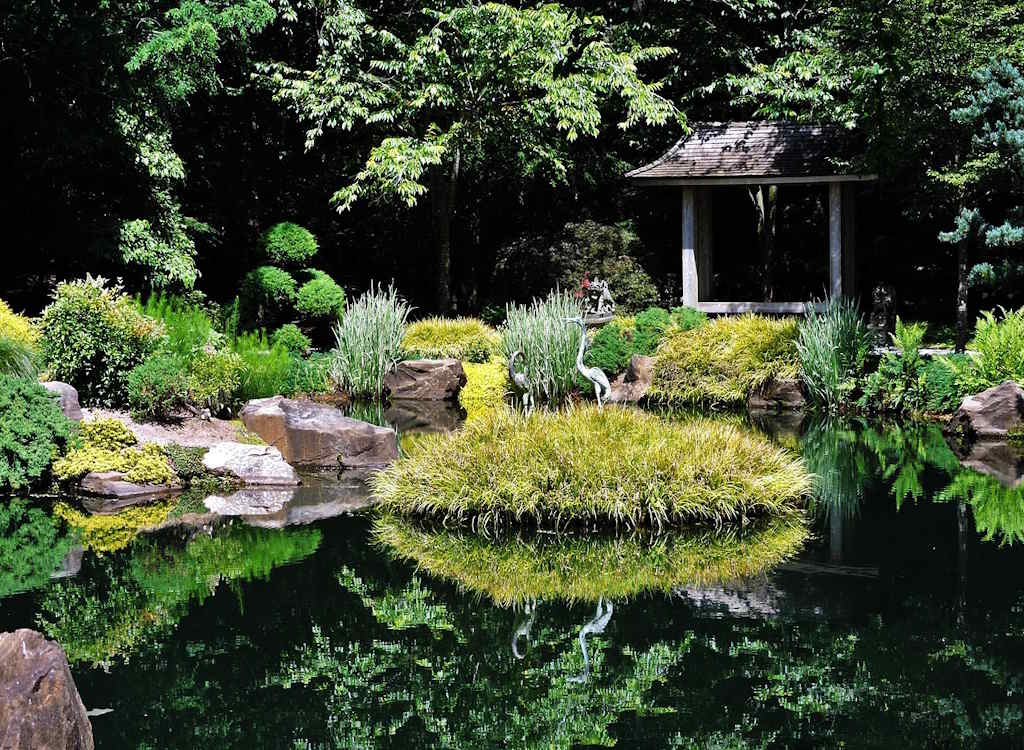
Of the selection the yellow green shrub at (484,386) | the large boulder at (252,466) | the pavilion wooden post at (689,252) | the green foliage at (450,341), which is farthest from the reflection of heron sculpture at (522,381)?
the pavilion wooden post at (689,252)

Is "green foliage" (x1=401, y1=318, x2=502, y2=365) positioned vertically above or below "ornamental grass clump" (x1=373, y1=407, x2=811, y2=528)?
above

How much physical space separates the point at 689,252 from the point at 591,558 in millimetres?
11945

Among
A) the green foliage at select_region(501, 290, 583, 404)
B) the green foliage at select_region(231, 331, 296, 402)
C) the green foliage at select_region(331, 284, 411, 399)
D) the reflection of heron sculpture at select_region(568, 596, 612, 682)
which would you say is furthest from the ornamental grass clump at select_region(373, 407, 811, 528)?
the green foliage at select_region(331, 284, 411, 399)

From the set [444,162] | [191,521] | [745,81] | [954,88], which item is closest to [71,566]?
[191,521]

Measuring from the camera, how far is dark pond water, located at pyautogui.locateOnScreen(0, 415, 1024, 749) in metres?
5.14

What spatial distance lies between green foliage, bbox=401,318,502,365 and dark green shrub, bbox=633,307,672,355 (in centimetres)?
185

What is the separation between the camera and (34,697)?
14.3 feet

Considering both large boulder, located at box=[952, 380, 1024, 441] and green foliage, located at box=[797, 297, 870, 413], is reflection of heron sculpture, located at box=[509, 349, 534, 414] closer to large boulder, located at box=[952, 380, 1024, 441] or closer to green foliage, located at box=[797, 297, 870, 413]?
green foliage, located at box=[797, 297, 870, 413]

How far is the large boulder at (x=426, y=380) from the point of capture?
15883 millimetres

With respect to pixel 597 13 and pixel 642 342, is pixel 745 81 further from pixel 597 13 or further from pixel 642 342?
pixel 642 342

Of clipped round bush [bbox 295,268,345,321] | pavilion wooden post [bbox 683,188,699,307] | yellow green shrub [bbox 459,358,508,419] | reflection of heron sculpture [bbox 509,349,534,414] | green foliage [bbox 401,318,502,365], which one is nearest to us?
reflection of heron sculpture [bbox 509,349,534,414]

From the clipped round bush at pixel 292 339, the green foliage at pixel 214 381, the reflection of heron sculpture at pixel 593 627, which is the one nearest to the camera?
the reflection of heron sculpture at pixel 593 627

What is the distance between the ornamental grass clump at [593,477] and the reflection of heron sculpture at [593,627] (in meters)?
1.57

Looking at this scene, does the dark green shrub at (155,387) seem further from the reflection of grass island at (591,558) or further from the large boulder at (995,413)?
the large boulder at (995,413)
